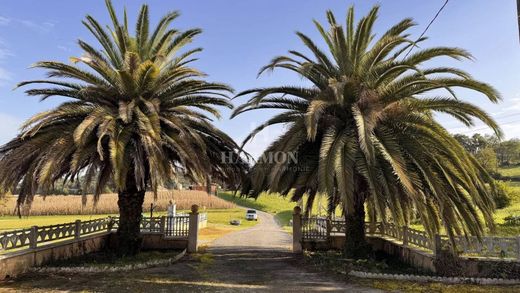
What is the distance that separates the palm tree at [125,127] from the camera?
451 inches

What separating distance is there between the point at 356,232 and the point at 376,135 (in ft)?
12.8

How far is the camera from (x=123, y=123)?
12406mm

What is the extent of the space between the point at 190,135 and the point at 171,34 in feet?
13.3

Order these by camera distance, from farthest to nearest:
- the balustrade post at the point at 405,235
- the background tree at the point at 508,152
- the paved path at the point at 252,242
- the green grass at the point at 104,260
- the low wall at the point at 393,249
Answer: the background tree at the point at 508,152 → the paved path at the point at 252,242 → the balustrade post at the point at 405,235 → the green grass at the point at 104,260 → the low wall at the point at 393,249

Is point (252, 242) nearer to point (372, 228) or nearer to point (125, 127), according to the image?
point (372, 228)

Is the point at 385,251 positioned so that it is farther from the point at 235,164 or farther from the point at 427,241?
the point at 235,164

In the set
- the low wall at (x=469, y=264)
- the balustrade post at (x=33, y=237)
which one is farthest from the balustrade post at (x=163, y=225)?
the low wall at (x=469, y=264)

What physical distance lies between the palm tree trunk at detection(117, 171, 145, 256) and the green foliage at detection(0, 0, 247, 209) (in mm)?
Answer: 362

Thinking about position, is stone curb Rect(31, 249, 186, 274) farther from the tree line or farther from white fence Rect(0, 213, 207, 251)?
the tree line

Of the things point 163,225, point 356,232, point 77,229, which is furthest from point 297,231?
point 77,229

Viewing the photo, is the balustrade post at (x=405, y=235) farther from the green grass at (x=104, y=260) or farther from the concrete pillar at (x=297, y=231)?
the green grass at (x=104, y=260)

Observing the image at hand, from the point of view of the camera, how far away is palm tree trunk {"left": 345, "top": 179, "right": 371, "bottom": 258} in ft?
43.2

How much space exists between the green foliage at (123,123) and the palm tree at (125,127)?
0.03 m

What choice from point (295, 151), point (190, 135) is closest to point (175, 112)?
point (190, 135)
